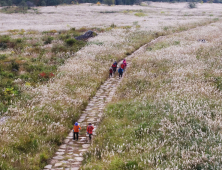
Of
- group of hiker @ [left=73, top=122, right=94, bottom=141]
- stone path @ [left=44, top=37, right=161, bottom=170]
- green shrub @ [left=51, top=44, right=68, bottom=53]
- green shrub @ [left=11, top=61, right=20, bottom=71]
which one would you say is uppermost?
green shrub @ [left=51, top=44, right=68, bottom=53]

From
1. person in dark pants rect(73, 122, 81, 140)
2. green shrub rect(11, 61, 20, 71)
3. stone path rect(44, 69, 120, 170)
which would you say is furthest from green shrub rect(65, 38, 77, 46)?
person in dark pants rect(73, 122, 81, 140)

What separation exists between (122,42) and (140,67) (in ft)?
38.5

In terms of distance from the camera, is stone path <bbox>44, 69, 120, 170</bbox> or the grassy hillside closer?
the grassy hillside

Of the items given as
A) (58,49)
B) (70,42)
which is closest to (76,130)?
(58,49)

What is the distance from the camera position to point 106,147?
7102 millimetres

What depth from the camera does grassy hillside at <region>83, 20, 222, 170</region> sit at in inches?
245

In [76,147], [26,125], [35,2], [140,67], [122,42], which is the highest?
[35,2]

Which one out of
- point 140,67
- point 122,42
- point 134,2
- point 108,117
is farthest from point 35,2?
point 108,117

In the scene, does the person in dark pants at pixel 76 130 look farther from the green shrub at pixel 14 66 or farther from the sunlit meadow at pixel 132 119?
the green shrub at pixel 14 66

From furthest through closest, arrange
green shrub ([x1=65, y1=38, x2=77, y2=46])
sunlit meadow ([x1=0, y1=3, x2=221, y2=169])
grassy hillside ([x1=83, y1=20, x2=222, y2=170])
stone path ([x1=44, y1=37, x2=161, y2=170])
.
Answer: green shrub ([x1=65, y1=38, x2=77, y2=46]) → stone path ([x1=44, y1=37, x2=161, y2=170]) → sunlit meadow ([x1=0, y1=3, x2=221, y2=169]) → grassy hillside ([x1=83, y1=20, x2=222, y2=170])

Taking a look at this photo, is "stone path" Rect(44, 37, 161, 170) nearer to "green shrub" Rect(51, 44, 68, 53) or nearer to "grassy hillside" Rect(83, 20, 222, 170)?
"grassy hillside" Rect(83, 20, 222, 170)

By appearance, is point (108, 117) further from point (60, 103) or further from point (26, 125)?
point (26, 125)

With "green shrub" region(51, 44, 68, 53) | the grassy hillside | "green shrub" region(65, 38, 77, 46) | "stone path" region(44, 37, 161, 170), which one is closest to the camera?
the grassy hillside

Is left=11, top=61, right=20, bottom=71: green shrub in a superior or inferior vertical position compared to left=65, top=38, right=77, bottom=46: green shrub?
inferior
